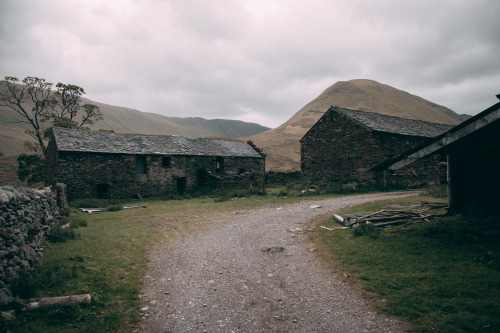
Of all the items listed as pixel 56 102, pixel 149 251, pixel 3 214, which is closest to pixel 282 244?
pixel 149 251

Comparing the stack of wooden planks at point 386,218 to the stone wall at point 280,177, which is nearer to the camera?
the stack of wooden planks at point 386,218

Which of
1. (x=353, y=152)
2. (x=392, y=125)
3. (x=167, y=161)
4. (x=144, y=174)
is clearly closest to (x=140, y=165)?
(x=144, y=174)

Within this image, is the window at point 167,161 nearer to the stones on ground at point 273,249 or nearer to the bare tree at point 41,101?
the bare tree at point 41,101

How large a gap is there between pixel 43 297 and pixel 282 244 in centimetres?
639

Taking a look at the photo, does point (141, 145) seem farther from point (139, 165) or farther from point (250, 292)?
point (250, 292)

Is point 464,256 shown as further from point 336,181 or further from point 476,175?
point 336,181

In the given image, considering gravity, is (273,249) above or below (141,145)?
below

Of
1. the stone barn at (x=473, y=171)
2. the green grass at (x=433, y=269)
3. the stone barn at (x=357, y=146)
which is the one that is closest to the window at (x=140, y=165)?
the stone barn at (x=357, y=146)

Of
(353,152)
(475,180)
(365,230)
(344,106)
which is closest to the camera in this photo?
(365,230)

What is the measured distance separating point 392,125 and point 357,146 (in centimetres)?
578

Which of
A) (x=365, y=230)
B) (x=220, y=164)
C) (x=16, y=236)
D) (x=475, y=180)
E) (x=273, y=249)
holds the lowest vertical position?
(x=273, y=249)

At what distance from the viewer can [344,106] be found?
110 m

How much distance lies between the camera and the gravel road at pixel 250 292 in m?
4.48

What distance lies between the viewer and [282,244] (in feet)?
29.2
